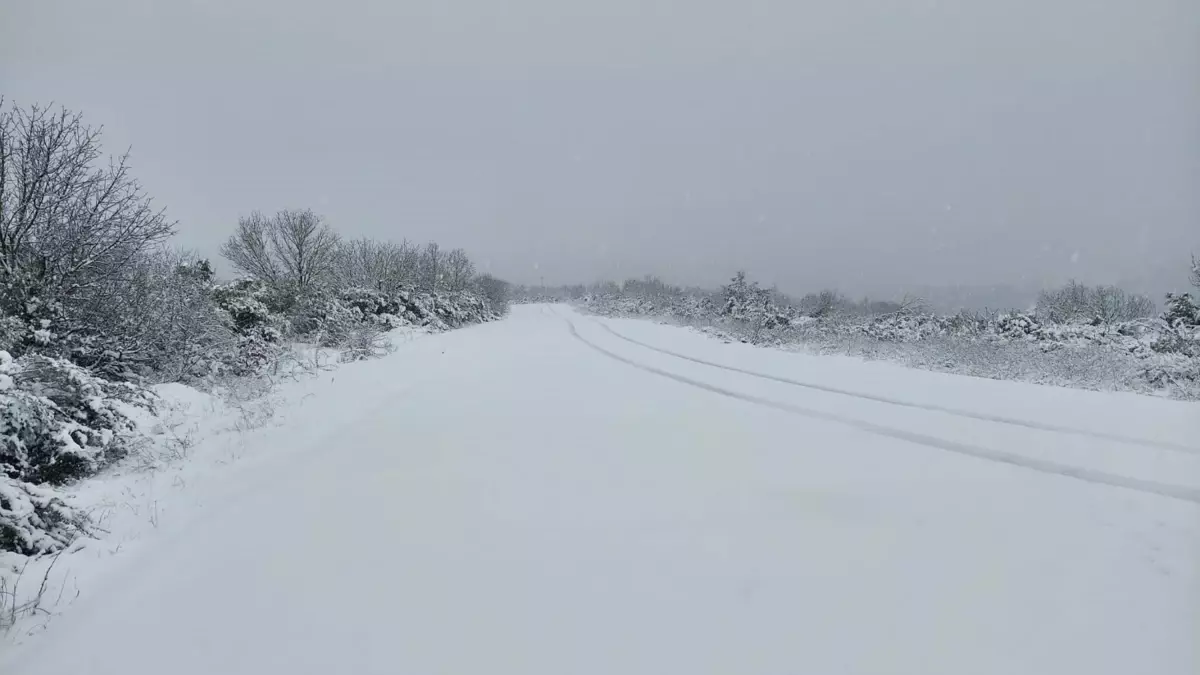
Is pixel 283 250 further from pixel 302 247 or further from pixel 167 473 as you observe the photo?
pixel 167 473

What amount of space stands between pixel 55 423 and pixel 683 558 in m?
6.07

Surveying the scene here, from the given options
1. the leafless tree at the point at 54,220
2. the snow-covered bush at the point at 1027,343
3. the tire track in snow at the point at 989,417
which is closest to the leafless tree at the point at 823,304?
the snow-covered bush at the point at 1027,343

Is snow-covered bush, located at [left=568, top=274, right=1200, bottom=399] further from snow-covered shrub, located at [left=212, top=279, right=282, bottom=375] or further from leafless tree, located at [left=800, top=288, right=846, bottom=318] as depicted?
snow-covered shrub, located at [left=212, top=279, right=282, bottom=375]

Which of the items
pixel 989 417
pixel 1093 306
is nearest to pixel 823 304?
pixel 1093 306

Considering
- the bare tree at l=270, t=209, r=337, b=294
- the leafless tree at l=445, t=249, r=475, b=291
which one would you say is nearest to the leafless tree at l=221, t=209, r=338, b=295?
the bare tree at l=270, t=209, r=337, b=294

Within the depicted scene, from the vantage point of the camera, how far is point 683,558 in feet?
10.3

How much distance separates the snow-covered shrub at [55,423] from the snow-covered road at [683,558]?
160 cm

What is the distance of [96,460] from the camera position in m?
4.97

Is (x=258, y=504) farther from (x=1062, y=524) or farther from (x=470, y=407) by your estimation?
(x=1062, y=524)

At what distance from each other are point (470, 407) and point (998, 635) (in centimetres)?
668

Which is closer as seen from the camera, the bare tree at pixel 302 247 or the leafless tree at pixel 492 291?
the bare tree at pixel 302 247

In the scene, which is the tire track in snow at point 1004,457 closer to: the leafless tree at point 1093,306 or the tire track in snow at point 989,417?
the tire track in snow at point 989,417

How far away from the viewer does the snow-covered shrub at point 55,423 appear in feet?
13.8

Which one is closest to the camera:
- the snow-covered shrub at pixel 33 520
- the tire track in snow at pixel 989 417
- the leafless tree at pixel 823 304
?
the snow-covered shrub at pixel 33 520
